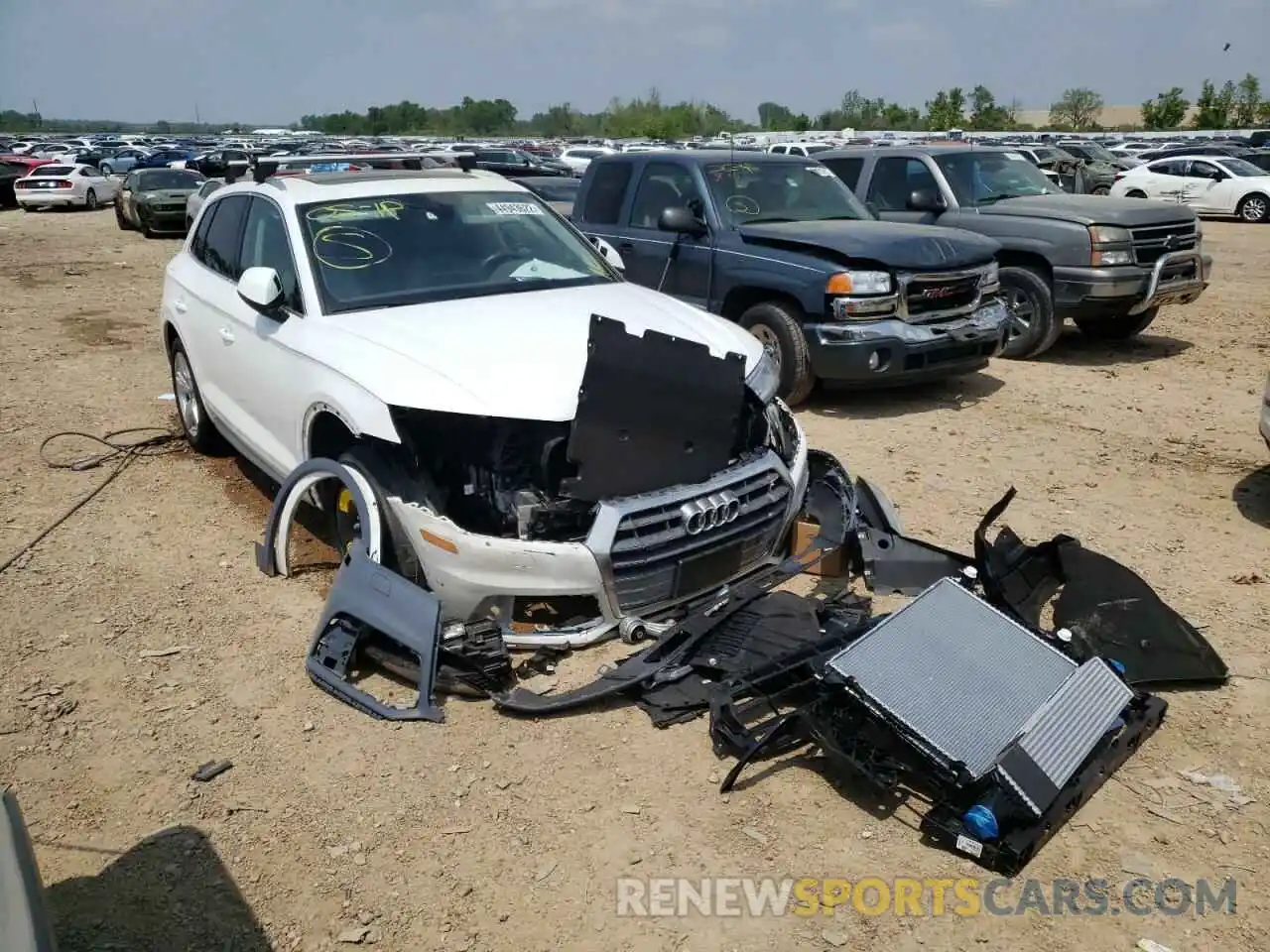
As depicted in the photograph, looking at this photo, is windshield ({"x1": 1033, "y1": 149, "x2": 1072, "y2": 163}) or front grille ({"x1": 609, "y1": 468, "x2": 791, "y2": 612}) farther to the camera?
windshield ({"x1": 1033, "y1": 149, "x2": 1072, "y2": 163})

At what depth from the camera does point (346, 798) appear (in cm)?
329

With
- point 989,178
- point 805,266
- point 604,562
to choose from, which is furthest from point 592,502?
point 989,178

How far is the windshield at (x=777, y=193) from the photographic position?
798cm

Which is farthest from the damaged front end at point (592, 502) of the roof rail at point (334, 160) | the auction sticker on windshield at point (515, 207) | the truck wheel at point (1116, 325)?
the truck wheel at point (1116, 325)

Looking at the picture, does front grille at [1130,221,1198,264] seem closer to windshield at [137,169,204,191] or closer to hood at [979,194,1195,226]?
hood at [979,194,1195,226]

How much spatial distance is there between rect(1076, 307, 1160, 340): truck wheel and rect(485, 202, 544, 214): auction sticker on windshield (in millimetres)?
6340

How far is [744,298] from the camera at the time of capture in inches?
306

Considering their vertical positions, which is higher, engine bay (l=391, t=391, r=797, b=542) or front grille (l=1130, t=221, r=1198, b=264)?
front grille (l=1130, t=221, r=1198, b=264)

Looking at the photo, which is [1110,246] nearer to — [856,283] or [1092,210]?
[1092,210]

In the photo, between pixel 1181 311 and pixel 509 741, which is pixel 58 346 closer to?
pixel 509 741

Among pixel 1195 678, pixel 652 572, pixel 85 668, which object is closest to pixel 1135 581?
pixel 1195 678

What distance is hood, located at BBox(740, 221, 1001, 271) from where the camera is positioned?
7188mm

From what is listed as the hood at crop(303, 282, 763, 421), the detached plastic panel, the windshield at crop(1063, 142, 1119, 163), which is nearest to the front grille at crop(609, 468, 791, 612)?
the hood at crop(303, 282, 763, 421)

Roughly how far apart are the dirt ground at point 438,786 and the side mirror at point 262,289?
1.29 meters
